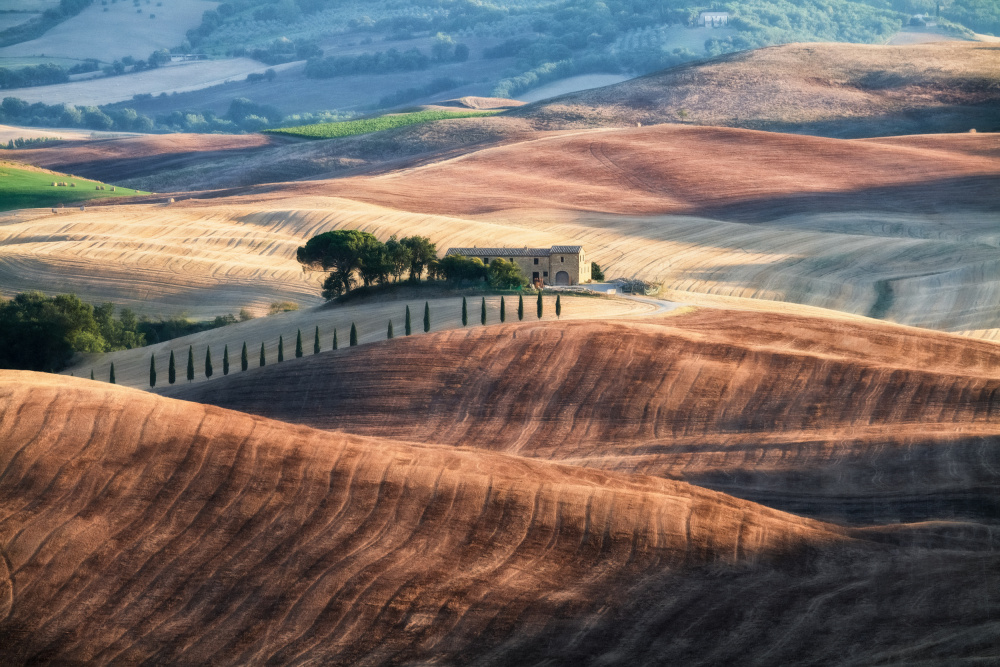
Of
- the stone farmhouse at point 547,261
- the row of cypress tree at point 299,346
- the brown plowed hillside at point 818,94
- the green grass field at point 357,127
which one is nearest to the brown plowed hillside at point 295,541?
the row of cypress tree at point 299,346

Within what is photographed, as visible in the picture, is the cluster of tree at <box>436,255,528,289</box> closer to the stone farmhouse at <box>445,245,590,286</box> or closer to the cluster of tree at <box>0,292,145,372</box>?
the stone farmhouse at <box>445,245,590,286</box>

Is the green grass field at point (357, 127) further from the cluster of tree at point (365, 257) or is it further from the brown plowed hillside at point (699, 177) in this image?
the cluster of tree at point (365, 257)

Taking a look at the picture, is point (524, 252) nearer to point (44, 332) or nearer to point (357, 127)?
point (44, 332)

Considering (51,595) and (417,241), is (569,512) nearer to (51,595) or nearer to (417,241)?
(51,595)

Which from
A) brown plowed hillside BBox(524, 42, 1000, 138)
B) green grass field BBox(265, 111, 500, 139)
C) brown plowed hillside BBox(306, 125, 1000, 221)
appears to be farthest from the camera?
green grass field BBox(265, 111, 500, 139)

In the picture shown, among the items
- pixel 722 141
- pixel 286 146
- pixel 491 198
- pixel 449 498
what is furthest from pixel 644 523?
pixel 286 146

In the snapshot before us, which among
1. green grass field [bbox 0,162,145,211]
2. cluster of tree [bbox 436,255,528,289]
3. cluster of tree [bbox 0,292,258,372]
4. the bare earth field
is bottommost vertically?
green grass field [bbox 0,162,145,211]

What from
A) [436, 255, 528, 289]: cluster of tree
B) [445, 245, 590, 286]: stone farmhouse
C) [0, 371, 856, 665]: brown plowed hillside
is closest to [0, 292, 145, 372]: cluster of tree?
[436, 255, 528, 289]: cluster of tree

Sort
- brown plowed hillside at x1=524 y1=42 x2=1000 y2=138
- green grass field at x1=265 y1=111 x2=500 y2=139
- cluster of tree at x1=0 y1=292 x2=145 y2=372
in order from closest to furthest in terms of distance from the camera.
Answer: cluster of tree at x1=0 y1=292 x2=145 y2=372
brown plowed hillside at x1=524 y1=42 x2=1000 y2=138
green grass field at x1=265 y1=111 x2=500 y2=139

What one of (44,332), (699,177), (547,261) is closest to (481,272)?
(547,261)
